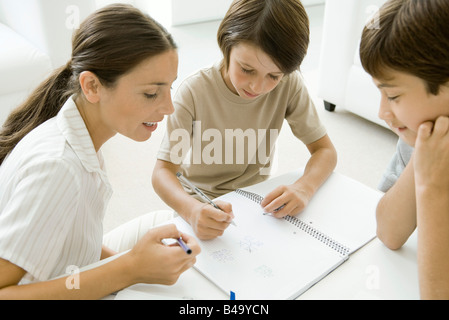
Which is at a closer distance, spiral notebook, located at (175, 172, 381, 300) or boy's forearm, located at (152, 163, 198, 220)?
spiral notebook, located at (175, 172, 381, 300)

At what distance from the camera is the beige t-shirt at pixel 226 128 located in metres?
1.15

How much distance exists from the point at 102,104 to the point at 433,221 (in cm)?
68

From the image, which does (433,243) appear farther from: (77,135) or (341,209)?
(77,135)

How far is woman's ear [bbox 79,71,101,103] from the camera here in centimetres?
86

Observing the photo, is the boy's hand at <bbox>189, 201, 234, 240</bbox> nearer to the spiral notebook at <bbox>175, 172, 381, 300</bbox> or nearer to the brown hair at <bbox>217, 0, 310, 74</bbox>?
the spiral notebook at <bbox>175, 172, 381, 300</bbox>

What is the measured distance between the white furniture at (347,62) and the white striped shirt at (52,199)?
6.19ft

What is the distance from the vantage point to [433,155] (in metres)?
0.74

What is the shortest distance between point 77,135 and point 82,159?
0.06 meters

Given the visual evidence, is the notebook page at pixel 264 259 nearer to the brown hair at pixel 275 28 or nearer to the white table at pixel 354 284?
the white table at pixel 354 284

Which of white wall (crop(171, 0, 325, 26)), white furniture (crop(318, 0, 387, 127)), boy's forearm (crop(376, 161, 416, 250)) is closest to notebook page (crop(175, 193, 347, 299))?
boy's forearm (crop(376, 161, 416, 250))

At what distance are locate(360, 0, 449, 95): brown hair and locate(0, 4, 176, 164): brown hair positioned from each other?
430 mm

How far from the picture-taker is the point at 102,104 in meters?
0.91

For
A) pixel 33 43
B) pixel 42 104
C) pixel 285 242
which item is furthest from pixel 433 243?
pixel 33 43

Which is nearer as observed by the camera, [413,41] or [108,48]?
[413,41]
